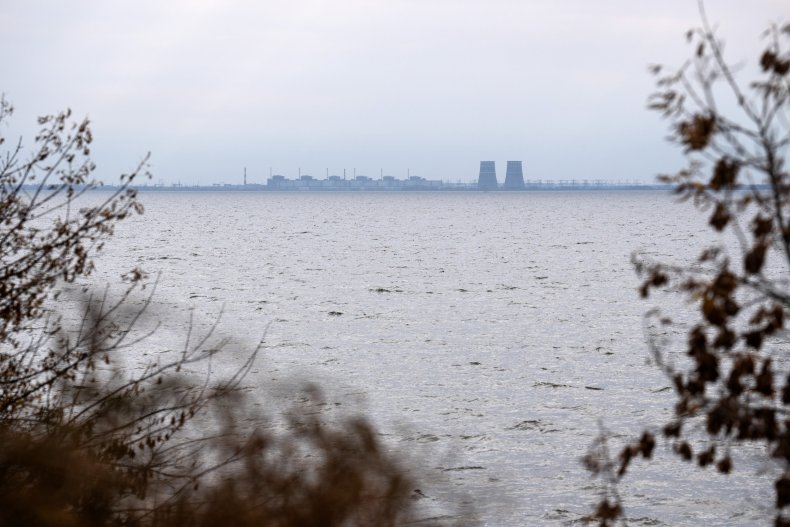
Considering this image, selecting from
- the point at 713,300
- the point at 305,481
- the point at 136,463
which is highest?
→ the point at 713,300

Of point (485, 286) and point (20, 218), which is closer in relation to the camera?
point (20, 218)

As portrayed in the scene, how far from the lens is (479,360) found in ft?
90.3

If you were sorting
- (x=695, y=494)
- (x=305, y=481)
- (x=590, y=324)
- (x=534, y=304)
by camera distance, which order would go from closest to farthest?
(x=305, y=481) → (x=695, y=494) → (x=590, y=324) → (x=534, y=304)

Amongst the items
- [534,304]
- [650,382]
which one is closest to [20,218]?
[650,382]

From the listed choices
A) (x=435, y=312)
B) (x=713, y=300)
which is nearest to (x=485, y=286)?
(x=435, y=312)

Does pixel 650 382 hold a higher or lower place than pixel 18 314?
lower

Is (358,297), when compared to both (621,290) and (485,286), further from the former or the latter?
(621,290)

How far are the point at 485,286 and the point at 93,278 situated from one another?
20233mm

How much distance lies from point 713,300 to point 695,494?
11.5m

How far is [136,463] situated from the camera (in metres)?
7.44

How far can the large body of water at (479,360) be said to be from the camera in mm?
15602

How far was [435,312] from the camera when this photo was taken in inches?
1503

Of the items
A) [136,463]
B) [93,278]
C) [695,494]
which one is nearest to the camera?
[136,463]

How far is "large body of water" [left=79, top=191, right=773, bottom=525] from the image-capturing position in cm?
1560
